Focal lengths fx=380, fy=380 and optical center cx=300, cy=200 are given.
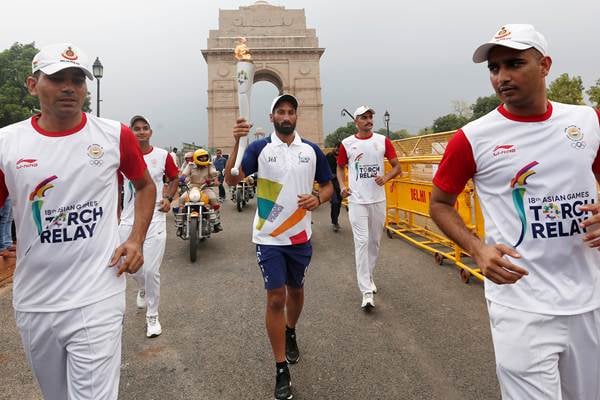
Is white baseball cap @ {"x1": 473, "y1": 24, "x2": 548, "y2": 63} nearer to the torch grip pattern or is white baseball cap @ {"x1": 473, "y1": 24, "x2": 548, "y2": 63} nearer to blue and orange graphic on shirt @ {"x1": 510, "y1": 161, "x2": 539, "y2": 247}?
blue and orange graphic on shirt @ {"x1": 510, "y1": 161, "x2": 539, "y2": 247}

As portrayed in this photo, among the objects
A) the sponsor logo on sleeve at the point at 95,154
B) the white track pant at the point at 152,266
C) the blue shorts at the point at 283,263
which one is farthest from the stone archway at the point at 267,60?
the sponsor logo on sleeve at the point at 95,154

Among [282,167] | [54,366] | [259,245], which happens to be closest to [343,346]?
[259,245]

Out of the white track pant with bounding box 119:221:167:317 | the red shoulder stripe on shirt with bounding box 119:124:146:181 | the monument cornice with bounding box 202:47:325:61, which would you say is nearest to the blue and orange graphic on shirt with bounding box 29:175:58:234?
the red shoulder stripe on shirt with bounding box 119:124:146:181

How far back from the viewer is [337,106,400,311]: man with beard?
4680 mm

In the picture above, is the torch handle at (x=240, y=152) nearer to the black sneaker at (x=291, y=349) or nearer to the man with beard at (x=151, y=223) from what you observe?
the black sneaker at (x=291, y=349)


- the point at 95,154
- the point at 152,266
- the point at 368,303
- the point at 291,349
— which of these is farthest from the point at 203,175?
the point at 95,154

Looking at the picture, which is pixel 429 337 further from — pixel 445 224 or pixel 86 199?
pixel 86 199

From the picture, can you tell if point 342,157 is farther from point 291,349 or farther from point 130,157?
point 130,157

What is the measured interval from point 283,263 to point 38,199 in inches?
69.7

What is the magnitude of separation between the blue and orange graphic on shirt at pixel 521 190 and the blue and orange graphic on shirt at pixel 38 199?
217cm

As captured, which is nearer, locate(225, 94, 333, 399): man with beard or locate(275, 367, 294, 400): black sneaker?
locate(275, 367, 294, 400): black sneaker

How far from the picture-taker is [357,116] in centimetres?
500

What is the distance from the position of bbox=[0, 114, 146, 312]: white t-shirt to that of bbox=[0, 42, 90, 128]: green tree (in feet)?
120

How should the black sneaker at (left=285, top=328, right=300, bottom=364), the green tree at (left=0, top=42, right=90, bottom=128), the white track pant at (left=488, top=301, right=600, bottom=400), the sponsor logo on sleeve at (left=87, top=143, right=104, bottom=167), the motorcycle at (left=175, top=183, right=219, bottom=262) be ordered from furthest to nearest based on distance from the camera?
the green tree at (left=0, top=42, right=90, bottom=128) < the motorcycle at (left=175, top=183, right=219, bottom=262) < the black sneaker at (left=285, top=328, right=300, bottom=364) < the sponsor logo on sleeve at (left=87, top=143, right=104, bottom=167) < the white track pant at (left=488, top=301, right=600, bottom=400)
